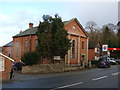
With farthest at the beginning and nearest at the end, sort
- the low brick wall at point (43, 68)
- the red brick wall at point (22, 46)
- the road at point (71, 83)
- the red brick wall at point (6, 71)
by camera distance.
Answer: the red brick wall at point (22, 46)
the low brick wall at point (43, 68)
the red brick wall at point (6, 71)
the road at point (71, 83)

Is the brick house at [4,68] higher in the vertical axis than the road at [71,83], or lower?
higher

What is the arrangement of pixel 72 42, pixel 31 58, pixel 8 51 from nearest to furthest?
pixel 31 58 < pixel 72 42 < pixel 8 51

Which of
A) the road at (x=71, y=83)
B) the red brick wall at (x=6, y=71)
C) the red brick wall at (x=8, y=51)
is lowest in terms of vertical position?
the road at (x=71, y=83)

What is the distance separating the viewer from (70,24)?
38500 mm

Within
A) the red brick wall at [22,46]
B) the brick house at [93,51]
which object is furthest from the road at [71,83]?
the brick house at [93,51]

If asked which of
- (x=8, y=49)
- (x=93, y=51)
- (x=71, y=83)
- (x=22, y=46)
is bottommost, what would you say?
(x=71, y=83)

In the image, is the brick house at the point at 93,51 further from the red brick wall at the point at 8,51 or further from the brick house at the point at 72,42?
the red brick wall at the point at 8,51

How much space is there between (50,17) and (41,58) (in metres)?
6.96

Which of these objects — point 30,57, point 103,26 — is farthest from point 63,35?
point 103,26

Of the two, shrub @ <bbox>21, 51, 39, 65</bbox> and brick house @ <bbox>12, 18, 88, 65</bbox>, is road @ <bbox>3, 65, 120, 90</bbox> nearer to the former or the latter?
Answer: shrub @ <bbox>21, 51, 39, 65</bbox>

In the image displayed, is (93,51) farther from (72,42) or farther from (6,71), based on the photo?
(6,71)

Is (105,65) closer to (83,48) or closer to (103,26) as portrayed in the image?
(83,48)

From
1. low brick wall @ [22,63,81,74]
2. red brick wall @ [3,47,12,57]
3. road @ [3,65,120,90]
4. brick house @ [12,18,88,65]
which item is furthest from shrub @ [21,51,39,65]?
red brick wall @ [3,47,12,57]

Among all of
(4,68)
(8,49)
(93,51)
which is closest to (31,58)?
(4,68)
